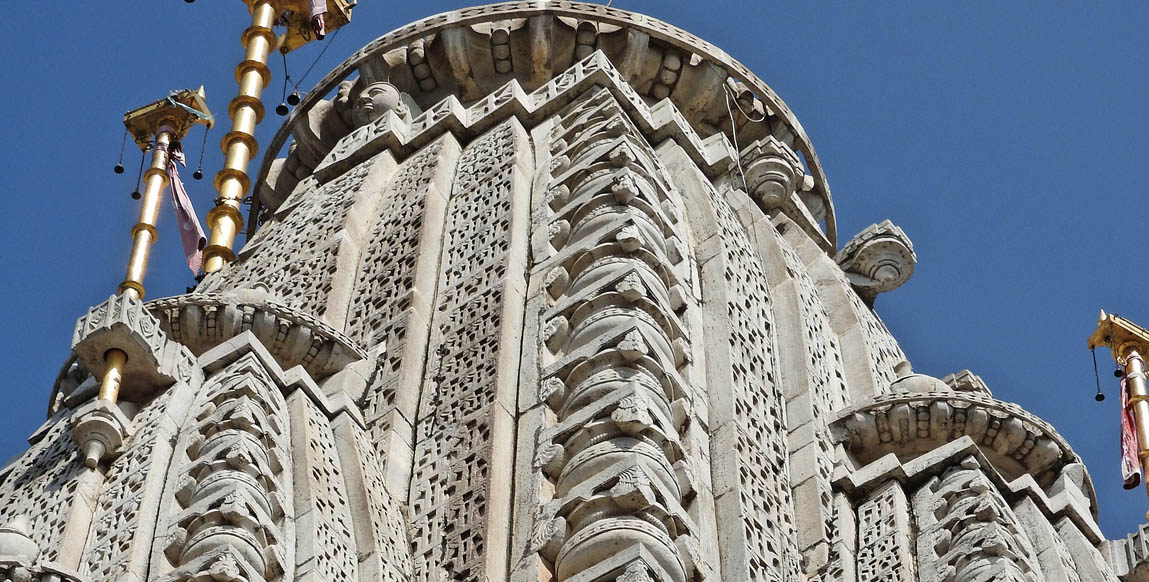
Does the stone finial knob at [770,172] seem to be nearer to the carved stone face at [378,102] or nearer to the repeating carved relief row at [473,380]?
the repeating carved relief row at [473,380]

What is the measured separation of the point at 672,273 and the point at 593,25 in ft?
21.2

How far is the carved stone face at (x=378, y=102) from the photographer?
91.6 ft

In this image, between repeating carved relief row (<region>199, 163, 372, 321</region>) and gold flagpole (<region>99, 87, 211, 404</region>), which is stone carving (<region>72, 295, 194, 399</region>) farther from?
gold flagpole (<region>99, 87, 211, 404</region>)

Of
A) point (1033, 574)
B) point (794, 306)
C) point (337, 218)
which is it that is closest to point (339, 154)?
point (337, 218)

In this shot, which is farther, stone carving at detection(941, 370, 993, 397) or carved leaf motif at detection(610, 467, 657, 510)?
stone carving at detection(941, 370, 993, 397)

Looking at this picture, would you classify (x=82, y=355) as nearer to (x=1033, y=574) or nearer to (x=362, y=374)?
(x=362, y=374)

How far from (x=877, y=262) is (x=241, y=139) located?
27.1ft

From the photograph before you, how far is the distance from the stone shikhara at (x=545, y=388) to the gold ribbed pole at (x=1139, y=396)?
13.0 ft

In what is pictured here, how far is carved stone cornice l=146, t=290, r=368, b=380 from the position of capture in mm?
21531

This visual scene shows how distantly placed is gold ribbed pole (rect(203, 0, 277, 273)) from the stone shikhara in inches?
93.2

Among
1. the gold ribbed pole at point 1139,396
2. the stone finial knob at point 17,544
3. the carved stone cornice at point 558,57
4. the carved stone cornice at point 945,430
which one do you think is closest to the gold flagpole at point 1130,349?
the gold ribbed pole at point 1139,396

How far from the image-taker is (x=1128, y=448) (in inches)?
1177

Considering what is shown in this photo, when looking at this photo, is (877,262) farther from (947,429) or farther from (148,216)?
(148,216)

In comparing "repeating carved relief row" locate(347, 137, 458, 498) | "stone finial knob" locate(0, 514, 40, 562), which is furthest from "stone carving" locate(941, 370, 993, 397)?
"stone finial knob" locate(0, 514, 40, 562)
